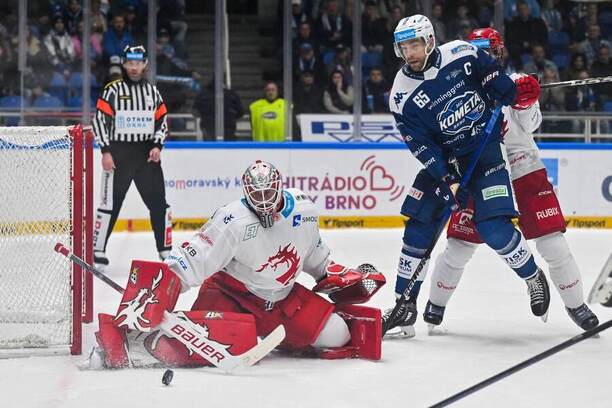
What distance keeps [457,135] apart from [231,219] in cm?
104

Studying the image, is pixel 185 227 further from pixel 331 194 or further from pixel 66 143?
pixel 66 143

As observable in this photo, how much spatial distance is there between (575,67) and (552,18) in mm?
498

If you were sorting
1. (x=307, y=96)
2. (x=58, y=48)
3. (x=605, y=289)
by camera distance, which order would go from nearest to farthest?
(x=605, y=289) < (x=58, y=48) < (x=307, y=96)

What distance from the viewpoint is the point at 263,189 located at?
390 cm

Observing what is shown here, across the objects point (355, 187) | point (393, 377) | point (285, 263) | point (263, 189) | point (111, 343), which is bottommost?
point (393, 377)

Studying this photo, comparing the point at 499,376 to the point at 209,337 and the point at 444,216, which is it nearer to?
the point at 209,337

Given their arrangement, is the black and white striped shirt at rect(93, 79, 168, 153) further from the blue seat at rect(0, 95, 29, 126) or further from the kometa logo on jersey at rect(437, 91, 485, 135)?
the blue seat at rect(0, 95, 29, 126)

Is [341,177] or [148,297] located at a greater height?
[341,177]

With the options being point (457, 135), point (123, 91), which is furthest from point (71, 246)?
point (123, 91)

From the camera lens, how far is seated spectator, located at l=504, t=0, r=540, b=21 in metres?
9.82

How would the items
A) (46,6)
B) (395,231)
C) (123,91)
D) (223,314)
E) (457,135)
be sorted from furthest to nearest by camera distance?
(46,6)
(395,231)
(123,91)
(457,135)
(223,314)

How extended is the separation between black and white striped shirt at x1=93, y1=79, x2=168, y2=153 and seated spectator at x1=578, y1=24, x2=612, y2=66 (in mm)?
4760

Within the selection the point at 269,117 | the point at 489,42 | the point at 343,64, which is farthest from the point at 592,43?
the point at 489,42

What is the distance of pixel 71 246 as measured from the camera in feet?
13.8
